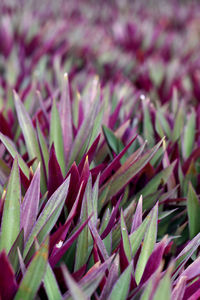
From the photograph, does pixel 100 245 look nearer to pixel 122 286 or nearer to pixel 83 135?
pixel 122 286

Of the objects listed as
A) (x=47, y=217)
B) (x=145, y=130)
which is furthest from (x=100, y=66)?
(x=47, y=217)

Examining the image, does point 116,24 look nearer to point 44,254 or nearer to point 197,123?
point 197,123

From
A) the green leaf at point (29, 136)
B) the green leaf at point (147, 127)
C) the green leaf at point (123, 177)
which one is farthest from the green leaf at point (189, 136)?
the green leaf at point (29, 136)

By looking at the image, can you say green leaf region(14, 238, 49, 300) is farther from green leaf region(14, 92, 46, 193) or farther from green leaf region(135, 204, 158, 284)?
green leaf region(14, 92, 46, 193)

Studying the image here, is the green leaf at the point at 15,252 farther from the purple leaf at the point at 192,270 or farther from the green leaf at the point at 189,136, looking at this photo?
the green leaf at the point at 189,136

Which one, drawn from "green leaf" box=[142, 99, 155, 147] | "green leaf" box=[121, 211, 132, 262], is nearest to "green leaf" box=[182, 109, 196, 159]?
"green leaf" box=[142, 99, 155, 147]

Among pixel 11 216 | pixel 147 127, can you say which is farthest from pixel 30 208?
pixel 147 127

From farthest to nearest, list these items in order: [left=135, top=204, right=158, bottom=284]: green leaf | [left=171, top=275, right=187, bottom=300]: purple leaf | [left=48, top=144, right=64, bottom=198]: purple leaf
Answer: [left=48, top=144, right=64, bottom=198]: purple leaf, [left=135, top=204, right=158, bottom=284]: green leaf, [left=171, top=275, right=187, bottom=300]: purple leaf
